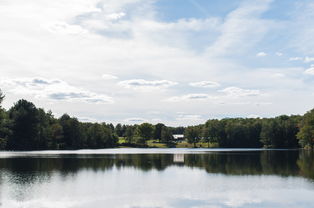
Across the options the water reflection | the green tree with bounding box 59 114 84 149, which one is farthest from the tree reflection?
the green tree with bounding box 59 114 84 149

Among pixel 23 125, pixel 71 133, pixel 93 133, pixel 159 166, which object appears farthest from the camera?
pixel 93 133

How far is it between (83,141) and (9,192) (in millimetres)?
137337

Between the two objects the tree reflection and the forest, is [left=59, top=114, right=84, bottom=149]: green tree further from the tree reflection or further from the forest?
the tree reflection

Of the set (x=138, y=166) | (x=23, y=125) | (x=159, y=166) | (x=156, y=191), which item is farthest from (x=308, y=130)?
(x=156, y=191)

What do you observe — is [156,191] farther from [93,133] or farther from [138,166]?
[93,133]

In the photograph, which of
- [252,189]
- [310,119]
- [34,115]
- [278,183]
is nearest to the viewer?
[252,189]

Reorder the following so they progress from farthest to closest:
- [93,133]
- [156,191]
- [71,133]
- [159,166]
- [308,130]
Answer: [93,133], [71,133], [308,130], [159,166], [156,191]

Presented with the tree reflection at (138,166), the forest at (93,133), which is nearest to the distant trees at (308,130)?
the forest at (93,133)

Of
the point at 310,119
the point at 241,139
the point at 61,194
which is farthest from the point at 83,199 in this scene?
the point at 241,139

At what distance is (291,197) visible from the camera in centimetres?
3195

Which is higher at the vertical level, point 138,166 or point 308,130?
point 308,130

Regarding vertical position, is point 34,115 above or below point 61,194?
above

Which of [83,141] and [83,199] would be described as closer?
[83,199]

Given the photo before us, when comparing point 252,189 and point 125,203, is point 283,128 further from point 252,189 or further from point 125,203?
point 125,203
